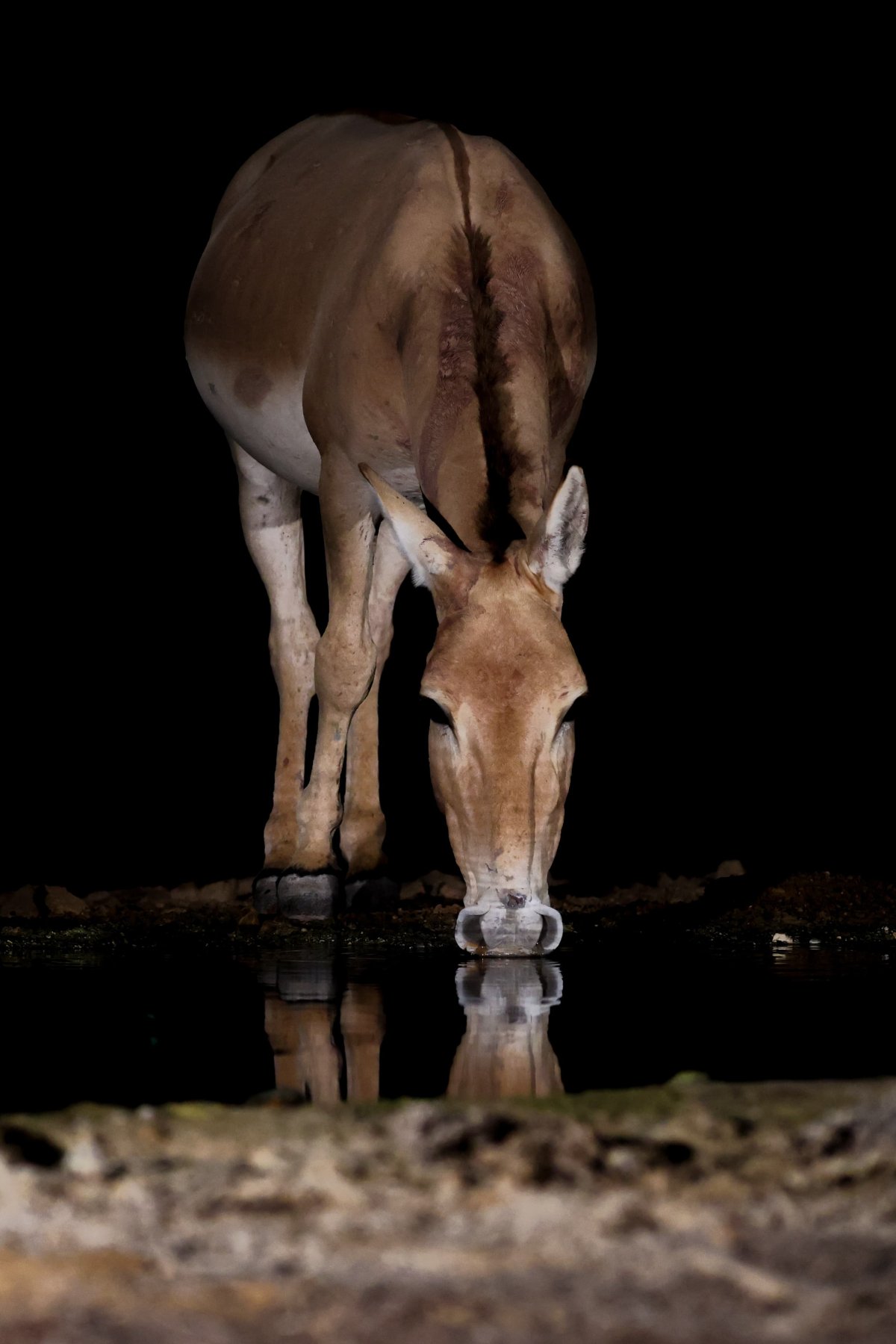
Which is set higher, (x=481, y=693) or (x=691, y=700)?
(x=691, y=700)

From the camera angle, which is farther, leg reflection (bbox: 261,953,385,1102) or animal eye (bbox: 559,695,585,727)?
animal eye (bbox: 559,695,585,727)

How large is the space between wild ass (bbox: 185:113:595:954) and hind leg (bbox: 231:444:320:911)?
0.04 ft

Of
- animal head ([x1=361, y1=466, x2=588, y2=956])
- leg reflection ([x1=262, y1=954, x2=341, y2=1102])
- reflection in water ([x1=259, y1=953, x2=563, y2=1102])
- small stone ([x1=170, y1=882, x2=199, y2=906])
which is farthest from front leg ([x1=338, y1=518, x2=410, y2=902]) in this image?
animal head ([x1=361, y1=466, x2=588, y2=956])

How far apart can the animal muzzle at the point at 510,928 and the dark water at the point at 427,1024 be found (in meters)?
0.08

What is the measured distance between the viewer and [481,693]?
5473 mm

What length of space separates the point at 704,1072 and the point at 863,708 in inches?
339

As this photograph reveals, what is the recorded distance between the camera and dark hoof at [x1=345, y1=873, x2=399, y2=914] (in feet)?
25.6

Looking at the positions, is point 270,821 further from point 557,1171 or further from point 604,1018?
point 557,1171

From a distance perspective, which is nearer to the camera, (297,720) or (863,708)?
(297,720)

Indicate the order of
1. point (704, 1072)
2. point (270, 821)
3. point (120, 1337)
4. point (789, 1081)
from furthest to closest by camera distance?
1. point (270, 821)
2. point (704, 1072)
3. point (789, 1081)
4. point (120, 1337)

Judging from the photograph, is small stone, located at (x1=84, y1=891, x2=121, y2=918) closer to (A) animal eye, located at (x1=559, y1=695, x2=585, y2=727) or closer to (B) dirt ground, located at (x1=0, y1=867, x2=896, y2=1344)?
(A) animal eye, located at (x1=559, y1=695, x2=585, y2=727)

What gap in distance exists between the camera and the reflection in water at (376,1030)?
3432 mm

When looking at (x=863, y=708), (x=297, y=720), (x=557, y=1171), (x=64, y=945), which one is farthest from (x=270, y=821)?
(x=557, y=1171)

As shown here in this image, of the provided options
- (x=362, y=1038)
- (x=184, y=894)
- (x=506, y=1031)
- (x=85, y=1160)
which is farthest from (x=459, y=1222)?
(x=184, y=894)
